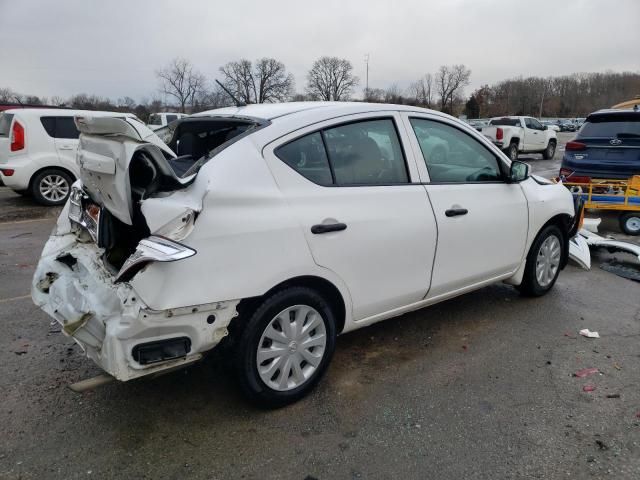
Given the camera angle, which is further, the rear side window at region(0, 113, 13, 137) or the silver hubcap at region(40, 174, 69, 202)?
the silver hubcap at region(40, 174, 69, 202)

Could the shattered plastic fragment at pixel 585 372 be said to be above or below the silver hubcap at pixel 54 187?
below

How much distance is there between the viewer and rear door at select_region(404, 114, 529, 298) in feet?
11.2

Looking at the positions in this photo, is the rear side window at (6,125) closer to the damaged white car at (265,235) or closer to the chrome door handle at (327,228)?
the damaged white car at (265,235)

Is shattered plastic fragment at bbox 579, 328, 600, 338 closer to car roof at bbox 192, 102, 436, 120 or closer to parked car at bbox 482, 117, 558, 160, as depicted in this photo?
car roof at bbox 192, 102, 436, 120

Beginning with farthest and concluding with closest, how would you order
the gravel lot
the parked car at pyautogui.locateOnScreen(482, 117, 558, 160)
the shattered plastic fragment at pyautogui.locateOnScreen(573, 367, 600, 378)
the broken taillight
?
the parked car at pyautogui.locateOnScreen(482, 117, 558, 160)
the broken taillight
the shattered plastic fragment at pyautogui.locateOnScreen(573, 367, 600, 378)
the gravel lot

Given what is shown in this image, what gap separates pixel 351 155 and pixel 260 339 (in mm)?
1272

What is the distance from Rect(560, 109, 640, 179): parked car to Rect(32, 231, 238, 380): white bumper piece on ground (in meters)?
7.83

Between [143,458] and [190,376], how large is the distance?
810 millimetres

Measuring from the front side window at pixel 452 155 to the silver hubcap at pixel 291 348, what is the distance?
1.39m

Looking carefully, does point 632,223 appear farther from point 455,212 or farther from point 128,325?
point 128,325

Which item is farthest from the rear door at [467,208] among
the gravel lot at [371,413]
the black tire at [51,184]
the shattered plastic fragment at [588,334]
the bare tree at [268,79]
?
the bare tree at [268,79]

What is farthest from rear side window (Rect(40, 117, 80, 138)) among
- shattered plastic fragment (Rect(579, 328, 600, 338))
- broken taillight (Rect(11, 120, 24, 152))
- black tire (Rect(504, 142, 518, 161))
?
black tire (Rect(504, 142, 518, 161))

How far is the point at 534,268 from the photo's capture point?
4.44m

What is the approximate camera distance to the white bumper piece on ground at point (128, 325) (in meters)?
2.27
